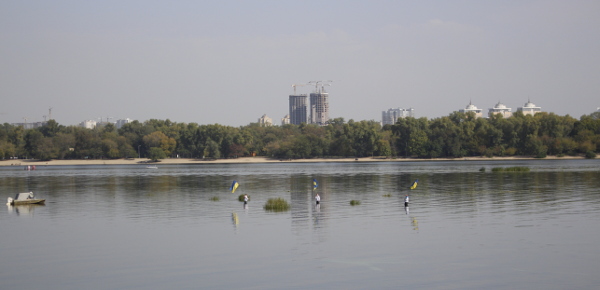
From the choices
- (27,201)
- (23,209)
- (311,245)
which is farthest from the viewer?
(27,201)

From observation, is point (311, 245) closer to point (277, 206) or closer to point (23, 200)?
point (277, 206)

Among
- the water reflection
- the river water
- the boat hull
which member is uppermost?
the boat hull

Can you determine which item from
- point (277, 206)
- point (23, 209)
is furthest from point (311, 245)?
point (23, 209)

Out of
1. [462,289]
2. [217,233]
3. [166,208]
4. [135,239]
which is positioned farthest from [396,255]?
[166,208]

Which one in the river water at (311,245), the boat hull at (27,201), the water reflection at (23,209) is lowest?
the river water at (311,245)

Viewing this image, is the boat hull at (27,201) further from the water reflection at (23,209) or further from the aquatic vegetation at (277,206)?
the aquatic vegetation at (277,206)

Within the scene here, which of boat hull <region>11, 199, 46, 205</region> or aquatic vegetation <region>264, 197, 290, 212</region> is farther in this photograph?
boat hull <region>11, 199, 46, 205</region>

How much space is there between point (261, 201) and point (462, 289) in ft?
120

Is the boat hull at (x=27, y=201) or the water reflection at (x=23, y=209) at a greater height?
the boat hull at (x=27, y=201)

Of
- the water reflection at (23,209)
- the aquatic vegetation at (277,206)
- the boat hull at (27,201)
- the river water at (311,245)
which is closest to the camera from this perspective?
the river water at (311,245)

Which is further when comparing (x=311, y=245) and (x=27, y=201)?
(x=27, y=201)

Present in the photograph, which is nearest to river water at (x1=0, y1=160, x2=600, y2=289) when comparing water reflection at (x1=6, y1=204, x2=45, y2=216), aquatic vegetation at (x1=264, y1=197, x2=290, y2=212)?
water reflection at (x1=6, y1=204, x2=45, y2=216)

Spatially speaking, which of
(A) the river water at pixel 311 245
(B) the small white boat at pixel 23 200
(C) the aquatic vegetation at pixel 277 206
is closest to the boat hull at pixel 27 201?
(B) the small white boat at pixel 23 200

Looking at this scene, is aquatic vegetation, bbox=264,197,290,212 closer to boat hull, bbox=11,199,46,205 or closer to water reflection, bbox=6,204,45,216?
water reflection, bbox=6,204,45,216
